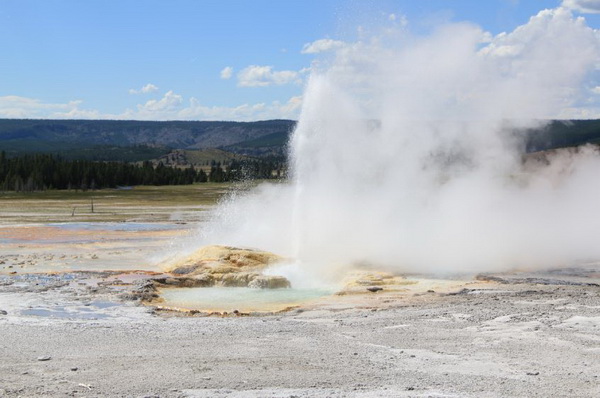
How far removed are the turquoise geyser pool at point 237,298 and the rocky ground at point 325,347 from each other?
111cm

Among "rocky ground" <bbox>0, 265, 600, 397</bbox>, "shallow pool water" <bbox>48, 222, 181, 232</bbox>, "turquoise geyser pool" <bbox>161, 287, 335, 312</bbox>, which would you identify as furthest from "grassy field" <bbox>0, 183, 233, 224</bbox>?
"rocky ground" <bbox>0, 265, 600, 397</bbox>

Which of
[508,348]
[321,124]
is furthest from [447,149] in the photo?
[508,348]

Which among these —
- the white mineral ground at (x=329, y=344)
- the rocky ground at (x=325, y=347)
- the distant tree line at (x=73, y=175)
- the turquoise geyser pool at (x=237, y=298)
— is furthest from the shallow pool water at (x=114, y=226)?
the distant tree line at (x=73, y=175)

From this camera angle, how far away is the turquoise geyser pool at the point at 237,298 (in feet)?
50.4

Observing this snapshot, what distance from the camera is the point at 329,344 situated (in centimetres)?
1086

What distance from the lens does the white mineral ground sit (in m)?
8.64

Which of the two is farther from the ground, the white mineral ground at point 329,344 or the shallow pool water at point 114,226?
the white mineral ground at point 329,344

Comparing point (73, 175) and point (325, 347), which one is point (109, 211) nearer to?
point (73, 175)

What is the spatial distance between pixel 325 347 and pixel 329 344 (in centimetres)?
21

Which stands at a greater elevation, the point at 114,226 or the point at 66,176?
the point at 66,176

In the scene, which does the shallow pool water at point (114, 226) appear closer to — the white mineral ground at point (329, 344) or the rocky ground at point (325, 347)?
the white mineral ground at point (329, 344)

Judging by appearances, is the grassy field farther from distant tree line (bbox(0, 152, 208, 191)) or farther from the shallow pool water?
distant tree line (bbox(0, 152, 208, 191))

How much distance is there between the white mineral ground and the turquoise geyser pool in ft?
2.91

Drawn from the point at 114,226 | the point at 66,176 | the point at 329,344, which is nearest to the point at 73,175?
the point at 66,176
